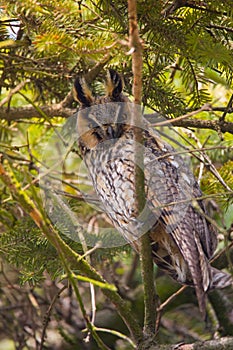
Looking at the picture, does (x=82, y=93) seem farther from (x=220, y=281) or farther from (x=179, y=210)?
(x=220, y=281)

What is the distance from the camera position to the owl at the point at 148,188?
1.89 metres

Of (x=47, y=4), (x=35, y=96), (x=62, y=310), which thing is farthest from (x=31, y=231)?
(x=62, y=310)

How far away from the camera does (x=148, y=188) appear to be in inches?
76.6

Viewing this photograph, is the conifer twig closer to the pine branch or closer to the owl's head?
the pine branch

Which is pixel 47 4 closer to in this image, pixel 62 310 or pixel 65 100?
pixel 65 100

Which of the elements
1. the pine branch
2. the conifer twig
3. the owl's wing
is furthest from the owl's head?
the pine branch

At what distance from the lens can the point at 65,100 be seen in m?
2.11

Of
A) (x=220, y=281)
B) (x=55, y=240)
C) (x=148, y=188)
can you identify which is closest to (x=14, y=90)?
(x=55, y=240)

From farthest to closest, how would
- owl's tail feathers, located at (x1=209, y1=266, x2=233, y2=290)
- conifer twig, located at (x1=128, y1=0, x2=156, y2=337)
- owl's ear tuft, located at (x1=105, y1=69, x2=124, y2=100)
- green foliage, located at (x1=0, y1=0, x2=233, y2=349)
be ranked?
owl's ear tuft, located at (x1=105, y1=69, x2=124, y2=100) → owl's tail feathers, located at (x1=209, y1=266, x2=233, y2=290) → green foliage, located at (x1=0, y1=0, x2=233, y2=349) → conifer twig, located at (x1=128, y1=0, x2=156, y2=337)

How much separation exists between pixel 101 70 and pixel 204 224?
22.7 inches

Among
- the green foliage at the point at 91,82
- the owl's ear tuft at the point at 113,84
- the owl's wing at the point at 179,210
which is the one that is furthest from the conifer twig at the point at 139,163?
the owl's ear tuft at the point at 113,84

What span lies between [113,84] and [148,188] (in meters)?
0.36

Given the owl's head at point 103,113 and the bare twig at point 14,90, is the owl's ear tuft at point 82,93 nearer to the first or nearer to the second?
the owl's head at point 103,113

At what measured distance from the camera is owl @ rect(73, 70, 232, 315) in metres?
1.89
